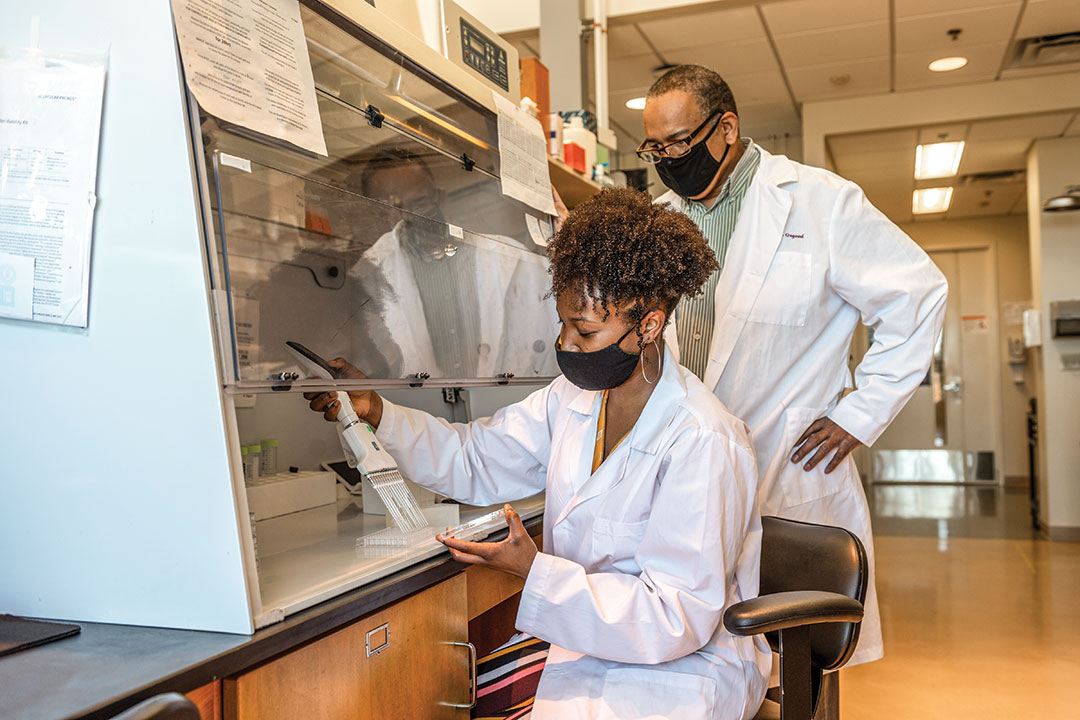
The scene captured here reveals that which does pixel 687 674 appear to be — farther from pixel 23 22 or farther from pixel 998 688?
pixel 998 688

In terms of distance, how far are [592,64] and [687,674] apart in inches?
146

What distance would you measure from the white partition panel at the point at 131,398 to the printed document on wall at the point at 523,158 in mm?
1121

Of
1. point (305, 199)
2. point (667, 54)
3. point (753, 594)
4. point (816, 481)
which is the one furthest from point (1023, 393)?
point (305, 199)

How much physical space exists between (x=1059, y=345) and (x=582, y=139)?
499cm

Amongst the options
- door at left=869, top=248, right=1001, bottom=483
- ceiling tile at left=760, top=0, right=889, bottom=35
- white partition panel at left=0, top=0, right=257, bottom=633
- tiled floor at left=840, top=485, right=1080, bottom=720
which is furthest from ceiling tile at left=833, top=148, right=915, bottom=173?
white partition panel at left=0, top=0, right=257, bottom=633

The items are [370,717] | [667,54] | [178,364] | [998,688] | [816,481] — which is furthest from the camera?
[667,54]

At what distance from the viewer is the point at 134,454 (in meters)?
1.05

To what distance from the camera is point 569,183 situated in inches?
107

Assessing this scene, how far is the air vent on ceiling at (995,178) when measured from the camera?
23.8 ft

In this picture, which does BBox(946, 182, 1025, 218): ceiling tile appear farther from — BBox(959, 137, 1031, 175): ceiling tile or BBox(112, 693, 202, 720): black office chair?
BBox(112, 693, 202, 720): black office chair

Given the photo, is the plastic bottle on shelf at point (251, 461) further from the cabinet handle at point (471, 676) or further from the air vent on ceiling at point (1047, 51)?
the air vent on ceiling at point (1047, 51)

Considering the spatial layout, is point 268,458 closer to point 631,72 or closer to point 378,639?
point 378,639

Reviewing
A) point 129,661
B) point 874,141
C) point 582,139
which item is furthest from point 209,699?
point 874,141

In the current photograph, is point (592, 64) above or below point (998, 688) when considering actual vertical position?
above
